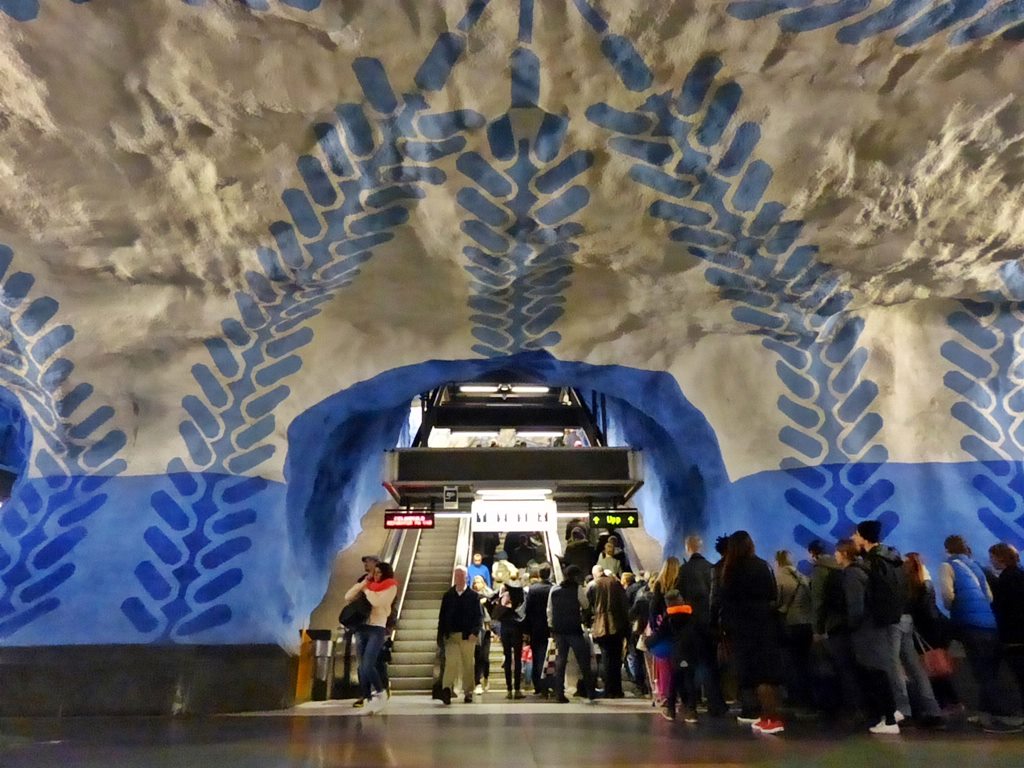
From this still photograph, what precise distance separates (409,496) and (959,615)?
27.0ft

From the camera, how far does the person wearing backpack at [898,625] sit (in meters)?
4.60

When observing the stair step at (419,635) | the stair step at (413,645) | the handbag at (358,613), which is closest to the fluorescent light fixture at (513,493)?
the stair step at (419,635)

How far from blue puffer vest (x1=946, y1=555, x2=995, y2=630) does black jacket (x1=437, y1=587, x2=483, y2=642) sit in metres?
4.28

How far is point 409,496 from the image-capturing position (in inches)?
468

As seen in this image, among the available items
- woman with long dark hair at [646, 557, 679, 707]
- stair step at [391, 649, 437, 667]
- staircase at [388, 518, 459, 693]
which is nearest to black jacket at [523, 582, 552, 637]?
woman with long dark hair at [646, 557, 679, 707]

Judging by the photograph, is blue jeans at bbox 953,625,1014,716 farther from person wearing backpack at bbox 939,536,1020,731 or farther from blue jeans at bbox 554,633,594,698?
blue jeans at bbox 554,633,594,698

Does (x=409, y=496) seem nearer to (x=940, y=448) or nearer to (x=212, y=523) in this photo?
(x=212, y=523)

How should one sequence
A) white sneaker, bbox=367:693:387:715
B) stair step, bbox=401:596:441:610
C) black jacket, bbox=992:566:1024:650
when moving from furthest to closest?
stair step, bbox=401:596:441:610
white sneaker, bbox=367:693:387:715
black jacket, bbox=992:566:1024:650

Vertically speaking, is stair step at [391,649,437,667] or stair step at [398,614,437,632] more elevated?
stair step at [398,614,437,632]

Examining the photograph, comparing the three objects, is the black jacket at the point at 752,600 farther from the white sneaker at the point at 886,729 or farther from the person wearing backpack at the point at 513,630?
the person wearing backpack at the point at 513,630

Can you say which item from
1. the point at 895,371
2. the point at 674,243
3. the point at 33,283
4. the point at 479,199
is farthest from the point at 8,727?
the point at 895,371

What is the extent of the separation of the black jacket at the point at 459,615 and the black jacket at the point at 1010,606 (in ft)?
14.9

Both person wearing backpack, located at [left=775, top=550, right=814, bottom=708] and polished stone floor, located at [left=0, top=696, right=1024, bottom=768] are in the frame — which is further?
person wearing backpack, located at [left=775, top=550, right=814, bottom=708]

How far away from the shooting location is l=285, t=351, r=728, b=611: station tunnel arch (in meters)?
8.12
